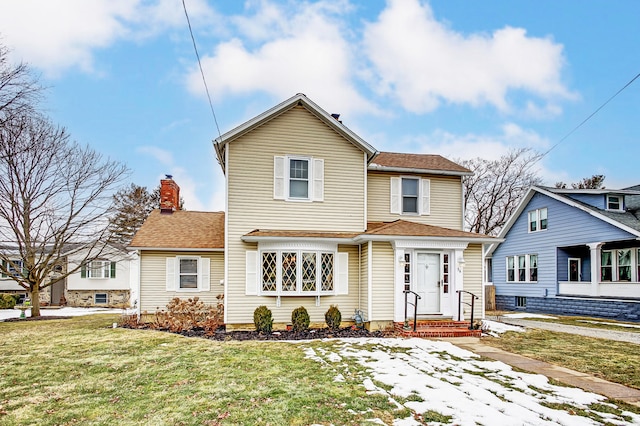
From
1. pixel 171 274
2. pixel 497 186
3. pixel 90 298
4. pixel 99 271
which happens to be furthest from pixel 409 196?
pixel 90 298

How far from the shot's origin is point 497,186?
3238cm

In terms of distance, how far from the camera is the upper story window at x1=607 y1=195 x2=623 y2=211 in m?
18.5

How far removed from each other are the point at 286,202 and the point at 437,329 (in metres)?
5.81

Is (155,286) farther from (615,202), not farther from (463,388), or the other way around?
(615,202)

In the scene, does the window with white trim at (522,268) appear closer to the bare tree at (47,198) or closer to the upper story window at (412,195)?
the upper story window at (412,195)

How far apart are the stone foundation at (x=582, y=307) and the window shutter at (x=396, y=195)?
33.7 ft

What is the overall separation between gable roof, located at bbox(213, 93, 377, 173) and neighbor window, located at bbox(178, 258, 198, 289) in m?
3.96

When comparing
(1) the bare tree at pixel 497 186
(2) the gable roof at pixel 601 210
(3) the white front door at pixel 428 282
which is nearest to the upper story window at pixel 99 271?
(3) the white front door at pixel 428 282

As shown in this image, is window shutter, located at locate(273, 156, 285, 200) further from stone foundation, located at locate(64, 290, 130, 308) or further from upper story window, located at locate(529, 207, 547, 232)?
stone foundation, located at locate(64, 290, 130, 308)

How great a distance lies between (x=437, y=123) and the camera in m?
25.5

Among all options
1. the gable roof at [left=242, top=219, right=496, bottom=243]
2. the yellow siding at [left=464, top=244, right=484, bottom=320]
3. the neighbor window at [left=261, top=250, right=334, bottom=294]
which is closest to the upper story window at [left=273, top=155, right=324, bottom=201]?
the gable roof at [left=242, top=219, right=496, bottom=243]

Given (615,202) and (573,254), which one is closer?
(615,202)

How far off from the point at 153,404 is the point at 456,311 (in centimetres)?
923

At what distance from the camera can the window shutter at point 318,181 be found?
12.9 meters
